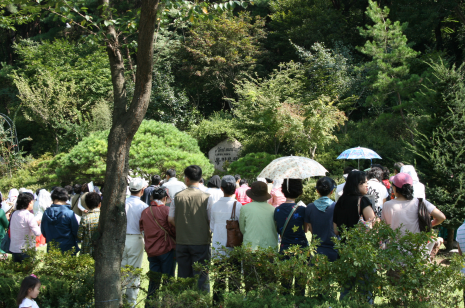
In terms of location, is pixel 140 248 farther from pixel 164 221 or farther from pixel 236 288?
pixel 236 288

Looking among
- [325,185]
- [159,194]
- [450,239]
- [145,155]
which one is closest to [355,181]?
[325,185]

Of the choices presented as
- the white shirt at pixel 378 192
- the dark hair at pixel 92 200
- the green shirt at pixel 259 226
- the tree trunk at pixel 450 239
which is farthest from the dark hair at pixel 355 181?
the tree trunk at pixel 450 239

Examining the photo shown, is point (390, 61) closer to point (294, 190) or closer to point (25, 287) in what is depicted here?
point (294, 190)

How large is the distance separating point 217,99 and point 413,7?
1209 centimetres

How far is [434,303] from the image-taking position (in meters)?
3.10

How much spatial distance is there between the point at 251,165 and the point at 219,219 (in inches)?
399

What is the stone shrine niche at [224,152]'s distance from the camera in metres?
18.2

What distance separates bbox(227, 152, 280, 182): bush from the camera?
14297mm

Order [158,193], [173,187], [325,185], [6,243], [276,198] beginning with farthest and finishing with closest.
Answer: [173,187]
[276,198]
[6,243]
[158,193]
[325,185]

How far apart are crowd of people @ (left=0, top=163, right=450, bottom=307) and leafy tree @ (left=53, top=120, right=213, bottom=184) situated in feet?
27.7

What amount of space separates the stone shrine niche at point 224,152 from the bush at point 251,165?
9.61ft

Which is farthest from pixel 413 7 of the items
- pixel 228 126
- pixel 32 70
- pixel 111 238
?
pixel 32 70

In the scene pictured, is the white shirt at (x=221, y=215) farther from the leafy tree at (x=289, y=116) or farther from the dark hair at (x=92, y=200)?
the leafy tree at (x=289, y=116)

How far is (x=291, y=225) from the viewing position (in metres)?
4.19
